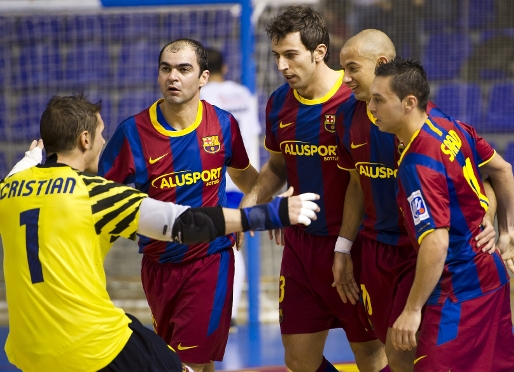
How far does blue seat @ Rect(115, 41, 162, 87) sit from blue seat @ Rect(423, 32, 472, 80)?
335cm

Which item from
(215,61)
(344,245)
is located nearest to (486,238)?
(344,245)

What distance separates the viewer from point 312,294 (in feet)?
15.0

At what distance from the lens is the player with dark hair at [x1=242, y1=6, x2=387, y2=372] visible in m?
4.41

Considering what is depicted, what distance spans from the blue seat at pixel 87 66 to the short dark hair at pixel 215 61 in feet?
7.27

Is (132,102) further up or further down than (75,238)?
further down

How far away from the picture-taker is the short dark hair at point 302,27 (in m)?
4.39

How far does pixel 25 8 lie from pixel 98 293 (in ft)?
17.3

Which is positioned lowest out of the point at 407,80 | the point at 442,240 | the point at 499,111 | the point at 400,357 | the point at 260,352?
the point at 260,352

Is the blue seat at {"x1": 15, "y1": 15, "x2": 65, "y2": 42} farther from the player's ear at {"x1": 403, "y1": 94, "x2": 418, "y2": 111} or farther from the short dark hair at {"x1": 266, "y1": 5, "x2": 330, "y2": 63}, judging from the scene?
the player's ear at {"x1": 403, "y1": 94, "x2": 418, "y2": 111}

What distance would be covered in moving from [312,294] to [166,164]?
1164 millimetres

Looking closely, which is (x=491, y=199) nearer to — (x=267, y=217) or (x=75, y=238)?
(x=267, y=217)

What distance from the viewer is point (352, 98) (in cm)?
430

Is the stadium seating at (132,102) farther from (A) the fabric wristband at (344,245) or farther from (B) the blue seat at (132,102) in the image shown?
(A) the fabric wristband at (344,245)

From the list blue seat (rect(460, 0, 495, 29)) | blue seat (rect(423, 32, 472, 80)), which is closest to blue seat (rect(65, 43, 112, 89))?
blue seat (rect(423, 32, 472, 80))
